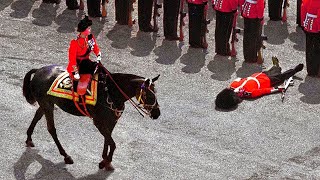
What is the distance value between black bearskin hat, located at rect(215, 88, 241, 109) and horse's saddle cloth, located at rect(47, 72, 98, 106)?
11.2 feet

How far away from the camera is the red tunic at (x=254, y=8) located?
1937 cm

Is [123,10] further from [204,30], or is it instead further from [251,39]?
[251,39]

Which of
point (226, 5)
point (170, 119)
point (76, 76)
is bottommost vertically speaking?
point (170, 119)

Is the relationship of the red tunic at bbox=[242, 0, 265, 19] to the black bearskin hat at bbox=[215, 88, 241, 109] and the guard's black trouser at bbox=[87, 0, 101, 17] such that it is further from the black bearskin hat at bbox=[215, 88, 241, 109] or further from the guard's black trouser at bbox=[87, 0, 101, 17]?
the guard's black trouser at bbox=[87, 0, 101, 17]

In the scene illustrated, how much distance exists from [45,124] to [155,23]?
5278 mm

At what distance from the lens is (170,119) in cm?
1739

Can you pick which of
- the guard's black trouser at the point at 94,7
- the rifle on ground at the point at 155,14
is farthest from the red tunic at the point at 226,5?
the guard's black trouser at the point at 94,7

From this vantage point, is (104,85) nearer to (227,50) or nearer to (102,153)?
(102,153)

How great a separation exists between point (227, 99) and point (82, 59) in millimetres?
3628

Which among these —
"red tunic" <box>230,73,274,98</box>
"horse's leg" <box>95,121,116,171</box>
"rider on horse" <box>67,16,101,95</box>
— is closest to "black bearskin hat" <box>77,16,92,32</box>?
"rider on horse" <box>67,16,101,95</box>

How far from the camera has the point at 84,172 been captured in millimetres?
15430

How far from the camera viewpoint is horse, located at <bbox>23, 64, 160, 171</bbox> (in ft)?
48.4

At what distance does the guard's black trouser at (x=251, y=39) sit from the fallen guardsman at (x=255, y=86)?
2.64 feet

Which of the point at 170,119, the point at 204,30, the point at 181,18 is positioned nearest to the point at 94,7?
the point at 181,18
